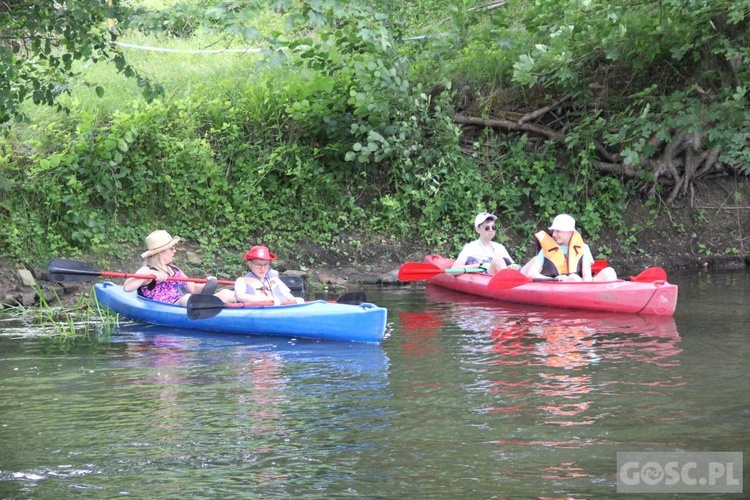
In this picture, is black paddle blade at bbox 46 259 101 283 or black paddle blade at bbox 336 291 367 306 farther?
black paddle blade at bbox 46 259 101 283

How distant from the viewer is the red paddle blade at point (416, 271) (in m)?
12.2

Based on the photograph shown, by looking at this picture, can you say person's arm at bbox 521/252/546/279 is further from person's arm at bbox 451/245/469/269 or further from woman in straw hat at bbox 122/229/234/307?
woman in straw hat at bbox 122/229/234/307

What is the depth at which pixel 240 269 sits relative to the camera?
1362 cm

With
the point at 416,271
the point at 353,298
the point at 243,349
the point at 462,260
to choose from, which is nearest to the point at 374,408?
the point at 243,349

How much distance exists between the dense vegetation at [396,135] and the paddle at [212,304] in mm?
3928

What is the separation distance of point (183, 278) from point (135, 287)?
0.51 meters

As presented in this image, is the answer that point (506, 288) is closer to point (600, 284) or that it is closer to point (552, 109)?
point (600, 284)

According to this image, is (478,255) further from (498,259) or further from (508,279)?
(508,279)

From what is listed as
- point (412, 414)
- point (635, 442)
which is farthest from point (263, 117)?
point (635, 442)

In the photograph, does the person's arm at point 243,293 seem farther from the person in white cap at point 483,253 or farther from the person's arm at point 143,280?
the person in white cap at point 483,253

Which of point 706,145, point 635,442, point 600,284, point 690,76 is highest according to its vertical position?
point 690,76
